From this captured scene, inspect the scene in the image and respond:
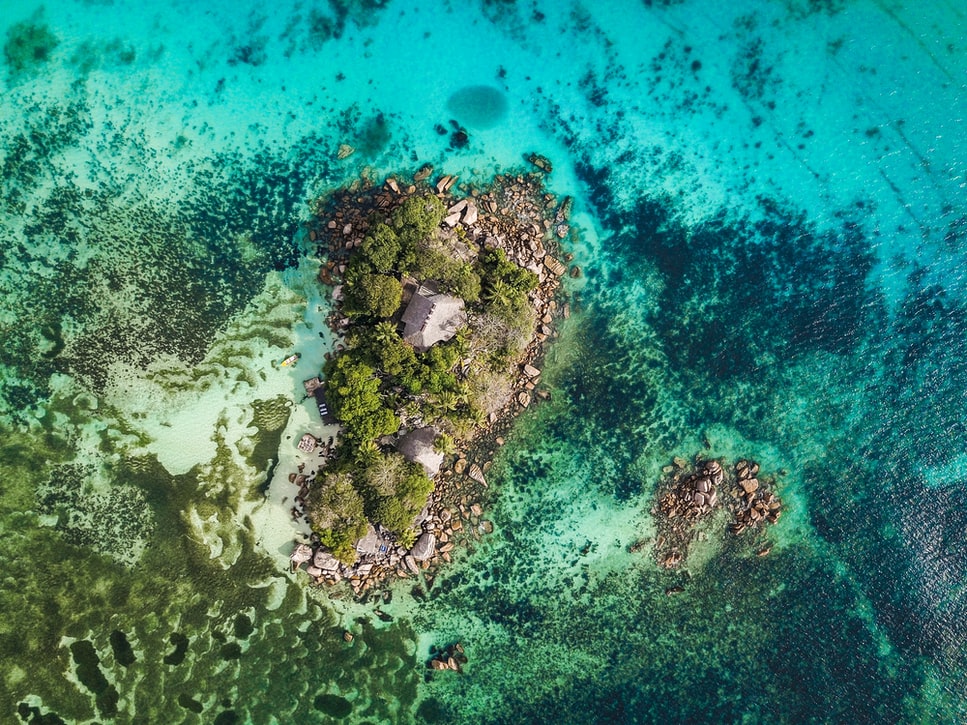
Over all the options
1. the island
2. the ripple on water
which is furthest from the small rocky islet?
Result: the ripple on water

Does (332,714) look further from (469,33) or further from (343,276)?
(469,33)

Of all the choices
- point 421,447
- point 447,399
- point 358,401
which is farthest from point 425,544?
point 358,401

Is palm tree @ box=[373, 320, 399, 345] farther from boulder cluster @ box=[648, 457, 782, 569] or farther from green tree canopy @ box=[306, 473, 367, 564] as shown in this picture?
boulder cluster @ box=[648, 457, 782, 569]

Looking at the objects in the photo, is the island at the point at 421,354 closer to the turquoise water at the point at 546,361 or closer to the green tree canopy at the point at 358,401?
the green tree canopy at the point at 358,401

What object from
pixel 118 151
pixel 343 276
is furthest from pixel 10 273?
pixel 343 276

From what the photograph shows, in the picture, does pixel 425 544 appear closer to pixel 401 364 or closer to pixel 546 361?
pixel 401 364

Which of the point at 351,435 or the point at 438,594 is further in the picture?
the point at 438,594
